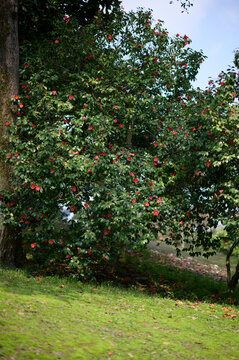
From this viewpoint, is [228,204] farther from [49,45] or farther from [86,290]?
[49,45]

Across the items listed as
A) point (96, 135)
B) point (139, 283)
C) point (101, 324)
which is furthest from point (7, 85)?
point (139, 283)

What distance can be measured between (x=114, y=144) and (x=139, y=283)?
15.1ft

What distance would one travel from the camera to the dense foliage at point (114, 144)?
820cm

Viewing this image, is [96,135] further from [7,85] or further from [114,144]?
[7,85]

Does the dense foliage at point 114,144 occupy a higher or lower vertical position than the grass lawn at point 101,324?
higher

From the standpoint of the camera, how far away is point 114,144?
29.3 ft

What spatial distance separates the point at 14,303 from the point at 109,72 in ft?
21.8

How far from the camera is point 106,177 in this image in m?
8.27

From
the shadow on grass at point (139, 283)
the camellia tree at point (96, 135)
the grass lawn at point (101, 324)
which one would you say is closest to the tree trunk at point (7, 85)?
the camellia tree at point (96, 135)

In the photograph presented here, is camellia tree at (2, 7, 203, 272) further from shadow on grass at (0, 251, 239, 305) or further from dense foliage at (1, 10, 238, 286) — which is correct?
shadow on grass at (0, 251, 239, 305)

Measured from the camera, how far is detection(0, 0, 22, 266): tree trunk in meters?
8.93

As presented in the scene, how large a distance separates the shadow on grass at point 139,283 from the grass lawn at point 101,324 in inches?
1.9

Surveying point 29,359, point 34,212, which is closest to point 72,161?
point 34,212

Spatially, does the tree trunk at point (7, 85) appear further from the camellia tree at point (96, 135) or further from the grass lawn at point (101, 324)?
the grass lawn at point (101, 324)
